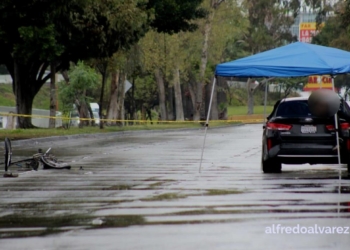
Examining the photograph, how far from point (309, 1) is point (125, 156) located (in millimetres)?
54980

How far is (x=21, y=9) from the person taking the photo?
3278cm

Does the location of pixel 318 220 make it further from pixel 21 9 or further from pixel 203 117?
pixel 203 117

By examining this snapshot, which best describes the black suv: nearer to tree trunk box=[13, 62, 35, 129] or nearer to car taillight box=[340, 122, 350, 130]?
car taillight box=[340, 122, 350, 130]

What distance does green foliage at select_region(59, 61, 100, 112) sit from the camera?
2192 inches

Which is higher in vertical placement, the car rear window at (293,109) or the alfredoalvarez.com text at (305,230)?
the car rear window at (293,109)

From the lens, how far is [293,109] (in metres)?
19.2

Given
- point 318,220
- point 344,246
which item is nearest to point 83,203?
point 318,220

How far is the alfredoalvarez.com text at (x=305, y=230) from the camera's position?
10.3 m

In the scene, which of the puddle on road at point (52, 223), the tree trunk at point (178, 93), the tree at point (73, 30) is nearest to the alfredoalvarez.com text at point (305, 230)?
the puddle on road at point (52, 223)

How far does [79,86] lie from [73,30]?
51.2 ft

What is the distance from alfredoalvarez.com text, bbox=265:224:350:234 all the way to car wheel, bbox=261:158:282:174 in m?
8.52

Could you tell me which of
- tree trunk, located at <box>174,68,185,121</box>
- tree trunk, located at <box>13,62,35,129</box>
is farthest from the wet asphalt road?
tree trunk, located at <box>174,68,185,121</box>

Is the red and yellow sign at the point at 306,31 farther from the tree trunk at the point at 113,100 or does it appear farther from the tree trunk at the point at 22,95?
the tree trunk at the point at 22,95

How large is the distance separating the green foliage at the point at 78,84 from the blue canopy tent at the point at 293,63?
35.2m
